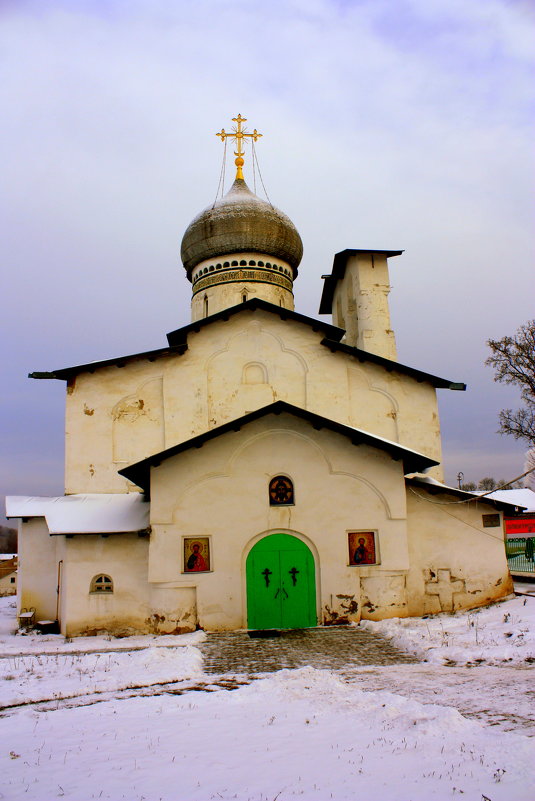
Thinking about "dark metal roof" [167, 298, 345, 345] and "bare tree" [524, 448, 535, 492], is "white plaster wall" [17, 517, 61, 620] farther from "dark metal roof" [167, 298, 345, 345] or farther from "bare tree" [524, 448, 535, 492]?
"bare tree" [524, 448, 535, 492]

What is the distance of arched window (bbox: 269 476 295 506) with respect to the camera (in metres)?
11.9

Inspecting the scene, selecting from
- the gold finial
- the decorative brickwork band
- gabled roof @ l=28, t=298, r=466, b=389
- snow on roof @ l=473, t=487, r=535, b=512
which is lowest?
snow on roof @ l=473, t=487, r=535, b=512

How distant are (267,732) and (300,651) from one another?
409 centimetres

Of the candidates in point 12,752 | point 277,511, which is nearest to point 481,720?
point 12,752

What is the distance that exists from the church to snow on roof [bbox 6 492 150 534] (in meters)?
0.04

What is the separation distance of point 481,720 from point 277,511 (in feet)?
21.7

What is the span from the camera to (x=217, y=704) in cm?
628

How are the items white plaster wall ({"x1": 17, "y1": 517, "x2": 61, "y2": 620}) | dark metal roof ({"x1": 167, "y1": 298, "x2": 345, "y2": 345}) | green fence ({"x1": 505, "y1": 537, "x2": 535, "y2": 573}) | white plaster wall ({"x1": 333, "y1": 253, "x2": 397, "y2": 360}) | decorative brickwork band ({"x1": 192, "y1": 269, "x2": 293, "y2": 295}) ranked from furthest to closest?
green fence ({"x1": 505, "y1": 537, "x2": 535, "y2": 573}) < decorative brickwork band ({"x1": 192, "y1": 269, "x2": 293, "y2": 295}) < white plaster wall ({"x1": 333, "y1": 253, "x2": 397, "y2": 360}) < dark metal roof ({"x1": 167, "y1": 298, "x2": 345, "y2": 345}) < white plaster wall ({"x1": 17, "y1": 517, "x2": 61, "y2": 620})

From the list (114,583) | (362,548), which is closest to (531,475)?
(362,548)

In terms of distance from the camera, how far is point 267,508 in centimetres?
1182

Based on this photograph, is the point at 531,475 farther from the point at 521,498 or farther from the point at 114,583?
the point at 521,498

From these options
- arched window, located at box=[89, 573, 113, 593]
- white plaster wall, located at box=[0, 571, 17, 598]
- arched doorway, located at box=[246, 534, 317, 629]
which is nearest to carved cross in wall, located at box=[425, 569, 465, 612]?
arched doorway, located at box=[246, 534, 317, 629]

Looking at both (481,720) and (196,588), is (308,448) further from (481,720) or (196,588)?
(481,720)

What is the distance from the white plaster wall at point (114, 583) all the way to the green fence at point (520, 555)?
12171 mm
